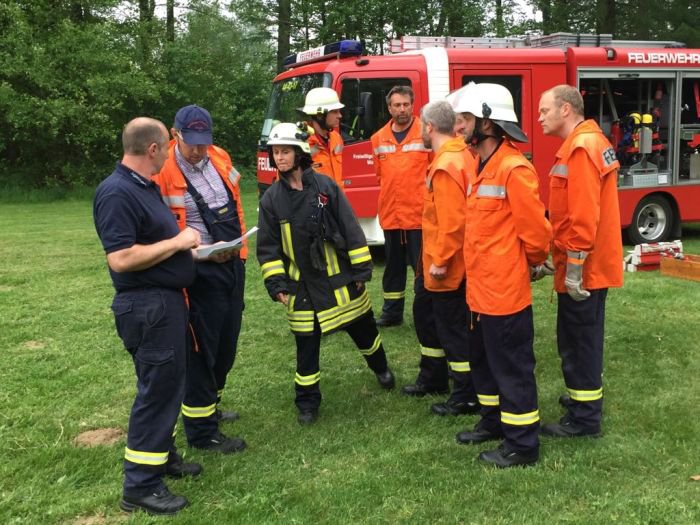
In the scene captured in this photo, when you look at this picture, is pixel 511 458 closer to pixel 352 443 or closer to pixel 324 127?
pixel 352 443

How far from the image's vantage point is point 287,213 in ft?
13.5

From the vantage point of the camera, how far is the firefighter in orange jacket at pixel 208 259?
3648 mm

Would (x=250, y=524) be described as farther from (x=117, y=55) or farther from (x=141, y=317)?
(x=117, y=55)

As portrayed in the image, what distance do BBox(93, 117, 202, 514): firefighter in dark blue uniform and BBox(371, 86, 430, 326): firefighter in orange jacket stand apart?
2.95 metres

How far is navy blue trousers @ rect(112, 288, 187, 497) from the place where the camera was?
307cm

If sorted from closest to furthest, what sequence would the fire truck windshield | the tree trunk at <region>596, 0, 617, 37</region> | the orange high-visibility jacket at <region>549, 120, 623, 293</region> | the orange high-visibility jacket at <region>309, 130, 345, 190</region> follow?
1. the orange high-visibility jacket at <region>549, 120, 623, 293</region>
2. the orange high-visibility jacket at <region>309, 130, 345, 190</region>
3. the fire truck windshield
4. the tree trunk at <region>596, 0, 617, 37</region>

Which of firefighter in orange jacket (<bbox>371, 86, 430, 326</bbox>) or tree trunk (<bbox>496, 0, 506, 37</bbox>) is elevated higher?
tree trunk (<bbox>496, 0, 506, 37</bbox>)

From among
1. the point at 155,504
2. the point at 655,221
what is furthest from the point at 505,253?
the point at 655,221

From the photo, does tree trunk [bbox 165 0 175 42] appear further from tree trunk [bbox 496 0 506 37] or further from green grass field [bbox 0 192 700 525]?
green grass field [bbox 0 192 700 525]

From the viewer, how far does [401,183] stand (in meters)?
5.91

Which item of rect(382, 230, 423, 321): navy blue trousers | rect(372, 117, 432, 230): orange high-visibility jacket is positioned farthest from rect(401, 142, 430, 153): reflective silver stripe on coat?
rect(382, 230, 423, 321): navy blue trousers

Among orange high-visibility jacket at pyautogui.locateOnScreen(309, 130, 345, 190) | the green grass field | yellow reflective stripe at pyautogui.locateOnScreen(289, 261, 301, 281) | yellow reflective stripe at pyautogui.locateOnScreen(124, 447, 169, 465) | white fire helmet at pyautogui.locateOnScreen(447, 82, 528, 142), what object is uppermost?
white fire helmet at pyautogui.locateOnScreen(447, 82, 528, 142)

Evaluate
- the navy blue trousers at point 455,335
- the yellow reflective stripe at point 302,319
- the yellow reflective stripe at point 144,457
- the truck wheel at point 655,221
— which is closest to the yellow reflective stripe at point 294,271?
the yellow reflective stripe at point 302,319

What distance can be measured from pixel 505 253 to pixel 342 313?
1229 millimetres
